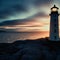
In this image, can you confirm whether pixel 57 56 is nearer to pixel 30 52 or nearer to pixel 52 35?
pixel 30 52

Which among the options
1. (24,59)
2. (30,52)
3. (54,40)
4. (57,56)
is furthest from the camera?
(54,40)

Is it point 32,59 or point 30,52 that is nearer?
point 32,59

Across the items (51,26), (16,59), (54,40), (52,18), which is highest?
(52,18)

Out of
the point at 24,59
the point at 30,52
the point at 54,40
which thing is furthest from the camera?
the point at 54,40

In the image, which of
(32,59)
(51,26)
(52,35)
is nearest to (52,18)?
(51,26)

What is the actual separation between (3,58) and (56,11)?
79.5 ft

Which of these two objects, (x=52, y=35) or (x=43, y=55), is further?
(x=52, y=35)

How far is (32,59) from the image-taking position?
75.3ft

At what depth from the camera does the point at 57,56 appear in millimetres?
24281

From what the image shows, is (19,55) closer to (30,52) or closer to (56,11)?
(30,52)

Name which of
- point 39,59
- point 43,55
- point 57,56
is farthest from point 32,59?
point 57,56

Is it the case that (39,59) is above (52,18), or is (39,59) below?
below

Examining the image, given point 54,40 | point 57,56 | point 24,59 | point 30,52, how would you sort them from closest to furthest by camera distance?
point 24,59 < point 57,56 < point 30,52 < point 54,40

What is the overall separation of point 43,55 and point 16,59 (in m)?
5.66
